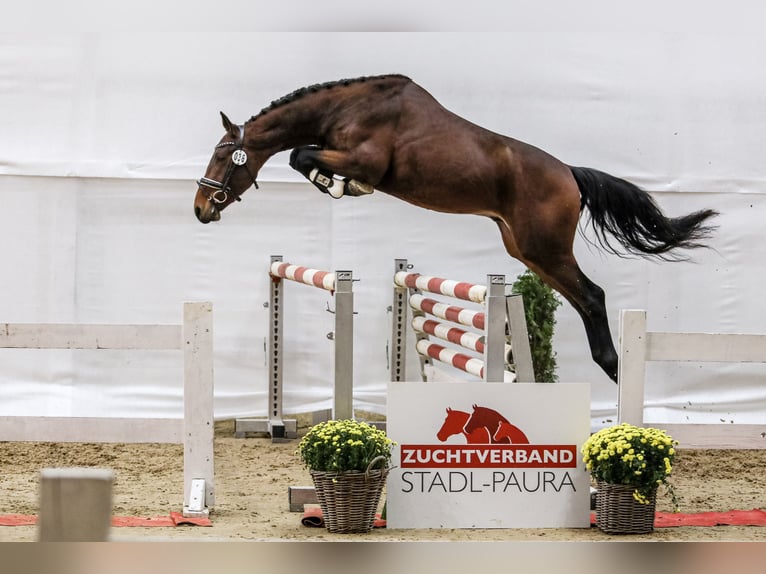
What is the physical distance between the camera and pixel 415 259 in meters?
4.63

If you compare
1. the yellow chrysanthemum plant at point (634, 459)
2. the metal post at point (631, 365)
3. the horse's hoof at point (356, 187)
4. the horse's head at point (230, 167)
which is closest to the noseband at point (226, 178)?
the horse's head at point (230, 167)

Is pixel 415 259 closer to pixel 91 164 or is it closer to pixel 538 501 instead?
pixel 91 164

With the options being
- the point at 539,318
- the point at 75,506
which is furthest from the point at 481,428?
the point at 75,506

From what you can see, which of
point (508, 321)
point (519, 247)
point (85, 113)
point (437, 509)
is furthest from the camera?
point (85, 113)

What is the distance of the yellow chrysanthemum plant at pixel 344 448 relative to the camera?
103 inches

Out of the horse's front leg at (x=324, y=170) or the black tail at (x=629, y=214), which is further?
the black tail at (x=629, y=214)

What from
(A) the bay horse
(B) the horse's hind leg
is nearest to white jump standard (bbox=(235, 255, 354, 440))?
(A) the bay horse

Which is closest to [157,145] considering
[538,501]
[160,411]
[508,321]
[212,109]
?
[212,109]

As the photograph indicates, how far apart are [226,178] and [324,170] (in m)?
0.37

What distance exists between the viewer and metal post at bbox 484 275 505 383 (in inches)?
112

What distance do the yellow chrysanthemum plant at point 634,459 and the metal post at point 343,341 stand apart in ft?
2.66

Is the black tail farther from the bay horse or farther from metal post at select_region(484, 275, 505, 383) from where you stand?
metal post at select_region(484, 275, 505, 383)

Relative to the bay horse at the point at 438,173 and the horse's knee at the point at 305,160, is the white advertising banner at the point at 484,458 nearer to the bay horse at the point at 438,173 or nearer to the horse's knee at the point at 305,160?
the bay horse at the point at 438,173

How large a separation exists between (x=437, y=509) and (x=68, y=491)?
227 cm
